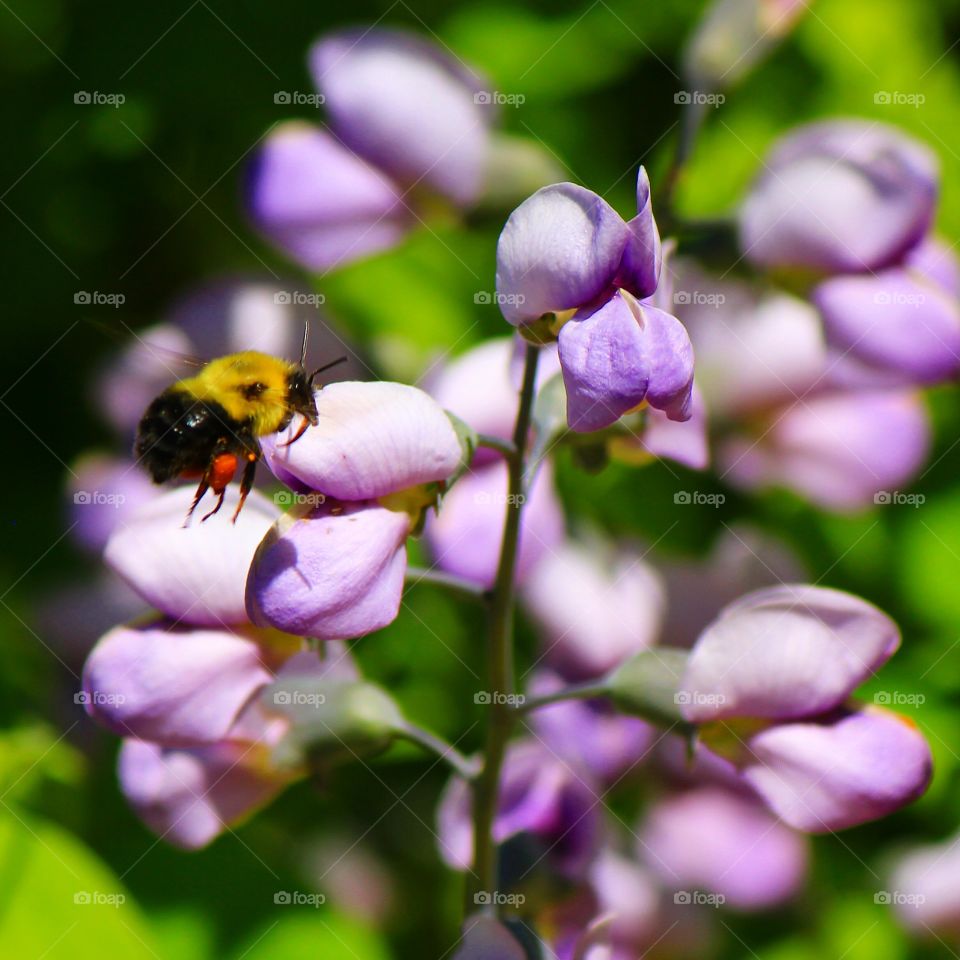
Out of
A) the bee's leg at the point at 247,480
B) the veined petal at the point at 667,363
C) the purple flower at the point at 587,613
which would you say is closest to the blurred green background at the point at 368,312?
the purple flower at the point at 587,613

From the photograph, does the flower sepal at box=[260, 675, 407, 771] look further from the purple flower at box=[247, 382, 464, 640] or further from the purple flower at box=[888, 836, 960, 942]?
the purple flower at box=[888, 836, 960, 942]

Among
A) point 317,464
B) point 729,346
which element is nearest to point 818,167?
point 729,346

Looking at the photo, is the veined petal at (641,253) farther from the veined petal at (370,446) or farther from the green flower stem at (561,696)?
the green flower stem at (561,696)

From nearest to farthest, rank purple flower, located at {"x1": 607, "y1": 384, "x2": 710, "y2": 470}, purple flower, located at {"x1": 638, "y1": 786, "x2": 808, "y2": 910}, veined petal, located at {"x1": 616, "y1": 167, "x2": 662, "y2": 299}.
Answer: veined petal, located at {"x1": 616, "y1": 167, "x2": 662, "y2": 299}
purple flower, located at {"x1": 607, "y1": 384, "x2": 710, "y2": 470}
purple flower, located at {"x1": 638, "y1": 786, "x2": 808, "y2": 910}

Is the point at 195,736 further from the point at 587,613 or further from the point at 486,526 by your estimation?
the point at 587,613

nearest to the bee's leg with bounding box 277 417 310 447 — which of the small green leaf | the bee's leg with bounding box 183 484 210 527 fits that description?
the bee's leg with bounding box 183 484 210 527

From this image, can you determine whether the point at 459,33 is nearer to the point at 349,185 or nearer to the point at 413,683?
the point at 349,185

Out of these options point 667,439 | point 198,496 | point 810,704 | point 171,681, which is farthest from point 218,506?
point 810,704
